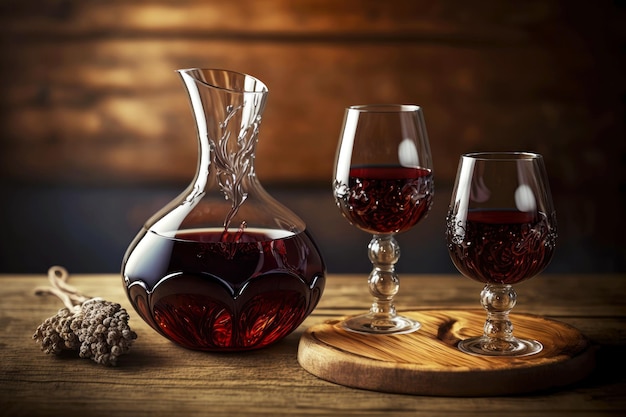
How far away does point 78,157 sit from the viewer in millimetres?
3121

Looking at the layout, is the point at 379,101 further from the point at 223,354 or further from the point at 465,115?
the point at 223,354

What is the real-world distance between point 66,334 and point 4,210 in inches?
82.8

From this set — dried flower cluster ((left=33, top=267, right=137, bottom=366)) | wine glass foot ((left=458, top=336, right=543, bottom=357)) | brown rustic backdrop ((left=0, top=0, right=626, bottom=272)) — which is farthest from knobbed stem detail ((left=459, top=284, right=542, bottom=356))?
brown rustic backdrop ((left=0, top=0, right=626, bottom=272))

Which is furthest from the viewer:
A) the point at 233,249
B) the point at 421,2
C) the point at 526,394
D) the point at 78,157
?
the point at 78,157

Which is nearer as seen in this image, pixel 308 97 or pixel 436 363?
pixel 436 363

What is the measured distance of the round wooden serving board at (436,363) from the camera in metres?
1.07

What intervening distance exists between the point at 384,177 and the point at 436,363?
0.98 ft

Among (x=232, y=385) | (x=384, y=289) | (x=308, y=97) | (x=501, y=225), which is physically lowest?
(x=232, y=385)

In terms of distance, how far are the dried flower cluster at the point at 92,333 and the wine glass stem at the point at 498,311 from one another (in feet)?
1.56

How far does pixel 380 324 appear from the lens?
51.1 inches

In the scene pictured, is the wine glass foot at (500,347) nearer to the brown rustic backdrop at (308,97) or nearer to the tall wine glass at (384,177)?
the tall wine glass at (384,177)

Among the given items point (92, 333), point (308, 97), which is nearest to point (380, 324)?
point (92, 333)

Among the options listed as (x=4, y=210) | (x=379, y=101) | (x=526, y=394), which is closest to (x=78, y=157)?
(x=4, y=210)

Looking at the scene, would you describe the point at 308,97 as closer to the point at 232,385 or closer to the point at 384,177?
the point at 384,177
